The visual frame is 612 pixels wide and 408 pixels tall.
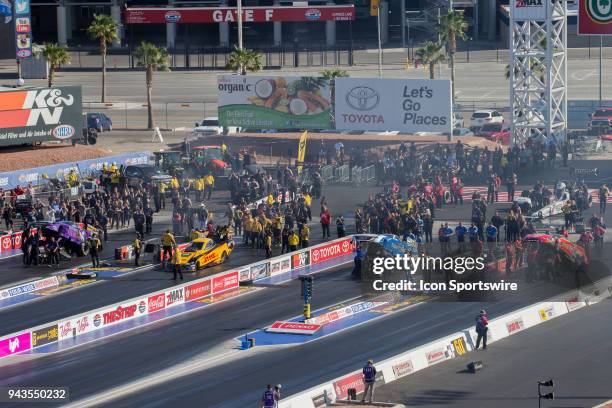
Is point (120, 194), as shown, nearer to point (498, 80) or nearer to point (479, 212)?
point (479, 212)

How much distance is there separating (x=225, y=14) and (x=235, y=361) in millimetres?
78363

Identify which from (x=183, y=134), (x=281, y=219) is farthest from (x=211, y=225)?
(x=183, y=134)

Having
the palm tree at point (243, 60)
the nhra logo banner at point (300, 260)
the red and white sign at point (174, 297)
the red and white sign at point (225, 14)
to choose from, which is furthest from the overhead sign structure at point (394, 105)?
the red and white sign at point (225, 14)

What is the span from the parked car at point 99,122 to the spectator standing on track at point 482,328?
46232 mm

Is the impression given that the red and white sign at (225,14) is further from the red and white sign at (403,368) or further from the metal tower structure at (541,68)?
the red and white sign at (403,368)

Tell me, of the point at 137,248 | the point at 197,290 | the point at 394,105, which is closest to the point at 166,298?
the point at 197,290

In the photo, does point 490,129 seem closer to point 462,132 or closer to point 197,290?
point 462,132

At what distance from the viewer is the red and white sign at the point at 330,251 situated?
46000 mm

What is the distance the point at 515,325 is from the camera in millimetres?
37062

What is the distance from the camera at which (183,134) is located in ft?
255

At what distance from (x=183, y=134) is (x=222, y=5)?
127 ft

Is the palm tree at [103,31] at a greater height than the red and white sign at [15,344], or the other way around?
the palm tree at [103,31]

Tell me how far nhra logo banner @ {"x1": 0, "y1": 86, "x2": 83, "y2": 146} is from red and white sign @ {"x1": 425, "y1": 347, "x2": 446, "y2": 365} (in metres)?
37.3

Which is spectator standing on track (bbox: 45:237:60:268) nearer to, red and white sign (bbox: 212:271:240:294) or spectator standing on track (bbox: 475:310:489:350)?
red and white sign (bbox: 212:271:240:294)
